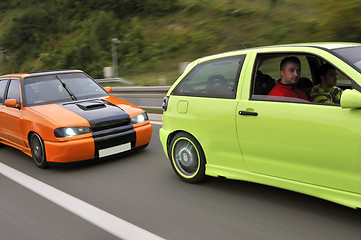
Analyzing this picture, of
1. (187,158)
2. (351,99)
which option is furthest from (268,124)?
(187,158)

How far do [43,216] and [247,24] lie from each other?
94.2 ft

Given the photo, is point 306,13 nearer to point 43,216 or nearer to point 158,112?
point 158,112

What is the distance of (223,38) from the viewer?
3097 centimetres

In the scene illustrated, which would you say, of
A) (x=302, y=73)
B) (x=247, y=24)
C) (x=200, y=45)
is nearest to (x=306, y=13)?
(x=247, y=24)

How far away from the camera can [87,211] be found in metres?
4.09

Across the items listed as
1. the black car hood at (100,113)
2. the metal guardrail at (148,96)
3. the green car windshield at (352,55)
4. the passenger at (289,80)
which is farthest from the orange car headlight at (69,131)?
the metal guardrail at (148,96)

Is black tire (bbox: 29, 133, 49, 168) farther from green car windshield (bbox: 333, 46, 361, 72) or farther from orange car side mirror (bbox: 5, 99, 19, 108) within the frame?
green car windshield (bbox: 333, 46, 361, 72)

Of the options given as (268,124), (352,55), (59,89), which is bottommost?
(268,124)

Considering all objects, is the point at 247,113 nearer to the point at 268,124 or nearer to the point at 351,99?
the point at 268,124

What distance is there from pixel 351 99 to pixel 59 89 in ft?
16.0

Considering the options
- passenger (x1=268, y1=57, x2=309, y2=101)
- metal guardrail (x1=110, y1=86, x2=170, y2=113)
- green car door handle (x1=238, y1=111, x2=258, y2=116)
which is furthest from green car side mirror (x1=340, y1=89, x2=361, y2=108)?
metal guardrail (x1=110, y1=86, x2=170, y2=113)

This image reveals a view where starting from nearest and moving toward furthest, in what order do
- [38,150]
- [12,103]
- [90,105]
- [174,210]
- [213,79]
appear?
[174,210] < [213,79] < [38,150] < [90,105] < [12,103]

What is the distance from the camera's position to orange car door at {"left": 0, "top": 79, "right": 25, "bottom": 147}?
6.48m

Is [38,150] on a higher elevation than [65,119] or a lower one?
lower
